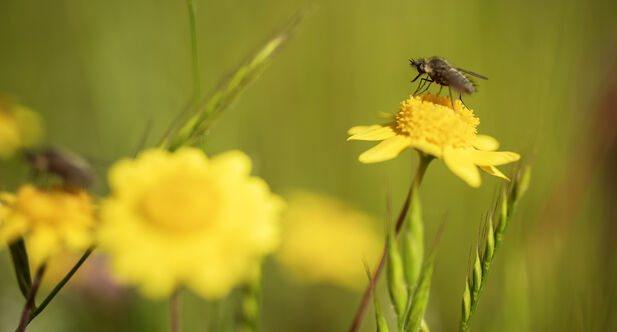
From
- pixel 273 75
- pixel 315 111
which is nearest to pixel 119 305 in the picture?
pixel 315 111

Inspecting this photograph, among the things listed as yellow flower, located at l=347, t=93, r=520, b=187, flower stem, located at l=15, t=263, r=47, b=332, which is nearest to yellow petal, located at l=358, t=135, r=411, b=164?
yellow flower, located at l=347, t=93, r=520, b=187

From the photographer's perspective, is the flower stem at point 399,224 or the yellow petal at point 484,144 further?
the yellow petal at point 484,144

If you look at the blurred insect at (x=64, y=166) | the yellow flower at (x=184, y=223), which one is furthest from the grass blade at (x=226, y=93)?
the blurred insect at (x=64, y=166)

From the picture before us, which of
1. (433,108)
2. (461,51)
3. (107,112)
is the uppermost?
(461,51)

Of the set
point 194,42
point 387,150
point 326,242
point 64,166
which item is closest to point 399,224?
point 387,150

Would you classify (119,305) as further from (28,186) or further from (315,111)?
(315,111)

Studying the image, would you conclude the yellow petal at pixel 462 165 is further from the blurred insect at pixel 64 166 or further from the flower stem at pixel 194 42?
the blurred insect at pixel 64 166

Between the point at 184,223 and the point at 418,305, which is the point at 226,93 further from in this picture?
the point at 418,305
